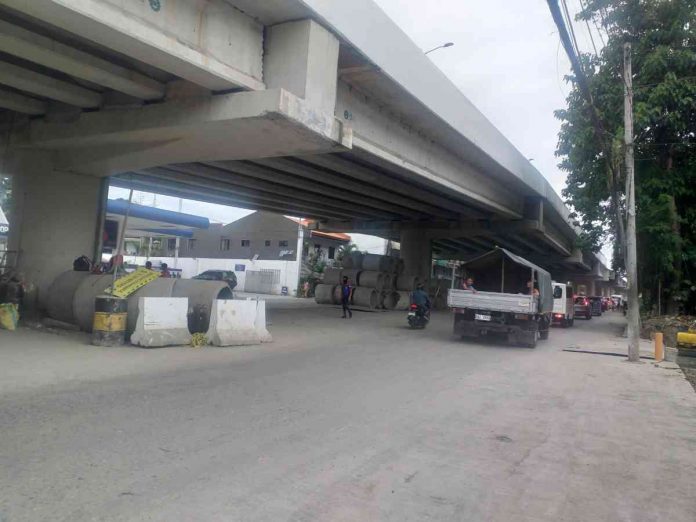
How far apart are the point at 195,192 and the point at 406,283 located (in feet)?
43.2

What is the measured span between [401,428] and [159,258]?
50820mm

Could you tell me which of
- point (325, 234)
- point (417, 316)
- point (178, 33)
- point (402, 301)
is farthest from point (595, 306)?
point (178, 33)

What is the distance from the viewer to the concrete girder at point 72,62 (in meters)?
9.13

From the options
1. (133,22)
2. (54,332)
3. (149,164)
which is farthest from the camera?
(149,164)

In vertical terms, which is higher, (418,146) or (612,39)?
(612,39)

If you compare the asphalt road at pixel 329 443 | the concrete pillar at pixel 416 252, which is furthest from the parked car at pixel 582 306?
the asphalt road at pixel 329 443

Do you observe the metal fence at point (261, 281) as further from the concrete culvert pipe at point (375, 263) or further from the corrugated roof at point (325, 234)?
the concrete culvert pipe at point (375, 263)

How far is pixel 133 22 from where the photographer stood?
8492 millimetres

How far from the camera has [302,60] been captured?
1087cm


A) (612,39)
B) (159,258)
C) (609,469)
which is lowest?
(609,469)

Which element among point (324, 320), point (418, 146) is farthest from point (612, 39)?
point (324, 320)

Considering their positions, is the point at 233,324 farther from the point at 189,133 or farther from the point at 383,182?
the point at 383,182

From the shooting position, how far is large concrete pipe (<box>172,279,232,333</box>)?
12953mm

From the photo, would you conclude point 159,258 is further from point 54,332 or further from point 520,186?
point 54,332
